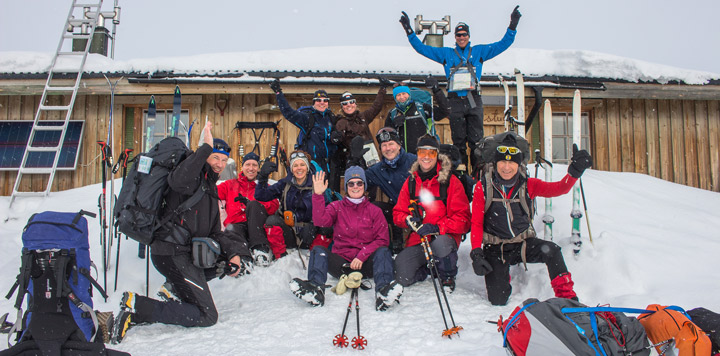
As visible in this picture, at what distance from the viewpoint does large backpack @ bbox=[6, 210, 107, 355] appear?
8.25 ft

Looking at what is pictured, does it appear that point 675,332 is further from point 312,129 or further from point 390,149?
point 312,129

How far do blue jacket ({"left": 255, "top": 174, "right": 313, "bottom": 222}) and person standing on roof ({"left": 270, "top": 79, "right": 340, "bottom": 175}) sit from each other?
0.81m

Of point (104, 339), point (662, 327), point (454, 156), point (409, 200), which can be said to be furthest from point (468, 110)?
point (104, 339)

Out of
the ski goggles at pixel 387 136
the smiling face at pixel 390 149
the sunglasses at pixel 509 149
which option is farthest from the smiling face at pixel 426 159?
the sunglasses at pixel 509 149

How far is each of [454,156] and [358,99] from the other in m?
3.26

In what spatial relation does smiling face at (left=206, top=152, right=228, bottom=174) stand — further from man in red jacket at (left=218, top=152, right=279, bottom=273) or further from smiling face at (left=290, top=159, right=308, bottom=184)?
smiling face at (left=290, top=159, right=308, bottom=184)

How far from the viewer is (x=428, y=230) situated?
402 centimetres

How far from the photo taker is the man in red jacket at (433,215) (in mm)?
4051

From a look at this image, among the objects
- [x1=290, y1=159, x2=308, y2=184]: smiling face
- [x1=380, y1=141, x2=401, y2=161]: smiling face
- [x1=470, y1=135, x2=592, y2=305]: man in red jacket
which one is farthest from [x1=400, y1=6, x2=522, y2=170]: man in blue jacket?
[x1=290, y1=159, x2=308, y2=184]: smiling face

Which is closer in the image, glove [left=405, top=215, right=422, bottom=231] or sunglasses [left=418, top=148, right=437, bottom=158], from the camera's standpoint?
glove [left=405, top=215, right=422, bottom=231]

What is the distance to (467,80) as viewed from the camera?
5.60 m

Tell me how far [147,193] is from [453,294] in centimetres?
282

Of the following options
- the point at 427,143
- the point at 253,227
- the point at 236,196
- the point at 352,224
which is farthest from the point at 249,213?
the point at 427,143

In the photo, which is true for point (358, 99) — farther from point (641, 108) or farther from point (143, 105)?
point (641, 108)
